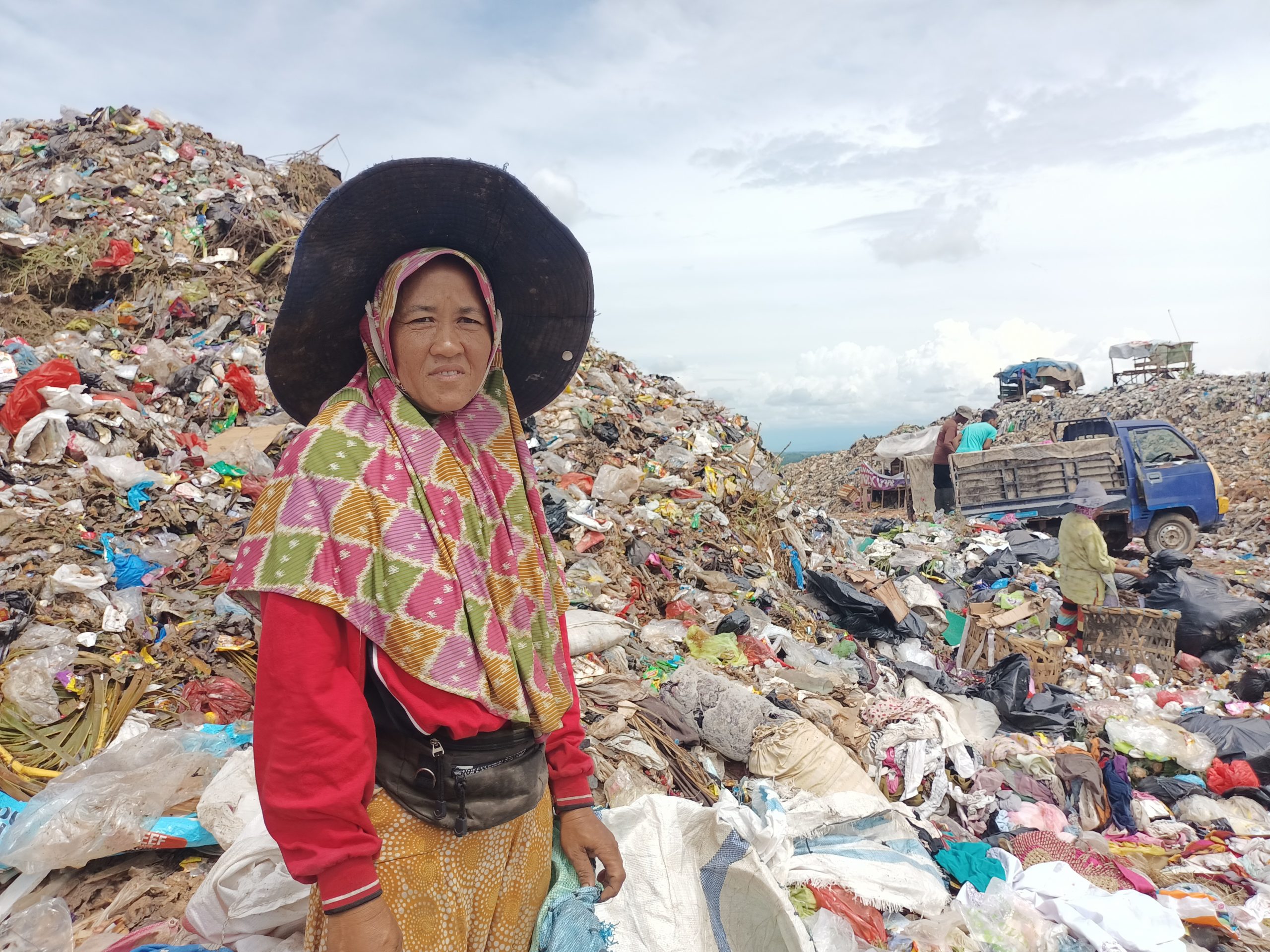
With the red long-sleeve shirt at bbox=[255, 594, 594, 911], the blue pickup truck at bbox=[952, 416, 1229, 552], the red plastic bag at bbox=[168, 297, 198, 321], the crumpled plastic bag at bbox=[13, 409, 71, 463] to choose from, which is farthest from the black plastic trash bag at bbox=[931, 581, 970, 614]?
the red plastic bag at bbox=[168, 297, 198, 321]

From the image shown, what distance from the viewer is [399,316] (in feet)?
4.08

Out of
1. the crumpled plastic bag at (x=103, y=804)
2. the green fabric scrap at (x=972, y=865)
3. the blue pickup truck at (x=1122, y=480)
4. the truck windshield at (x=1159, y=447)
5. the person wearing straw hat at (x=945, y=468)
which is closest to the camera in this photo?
the crumpled plastic bag at (x=103, y=804)

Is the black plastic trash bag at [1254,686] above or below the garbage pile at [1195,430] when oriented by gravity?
below

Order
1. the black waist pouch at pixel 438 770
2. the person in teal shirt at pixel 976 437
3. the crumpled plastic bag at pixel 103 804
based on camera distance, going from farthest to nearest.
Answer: the person in teal shirt at pixel 976 437 < the crumpled plastic bag at pixel 103 804 < the black waist pouch at pixel 438 770

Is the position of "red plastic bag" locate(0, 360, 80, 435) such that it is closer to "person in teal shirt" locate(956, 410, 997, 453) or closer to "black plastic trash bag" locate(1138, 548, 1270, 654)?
"black plastic trash bag" locate(1138, 548, 1270, 654)

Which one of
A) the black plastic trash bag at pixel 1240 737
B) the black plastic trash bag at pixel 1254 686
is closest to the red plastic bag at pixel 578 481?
the black plastic trash bag at pixel 1240 737

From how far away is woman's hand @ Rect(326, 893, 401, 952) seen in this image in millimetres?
1038

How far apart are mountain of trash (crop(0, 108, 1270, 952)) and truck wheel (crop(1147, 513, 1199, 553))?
58.1 inches

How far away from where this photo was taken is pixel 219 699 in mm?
3221

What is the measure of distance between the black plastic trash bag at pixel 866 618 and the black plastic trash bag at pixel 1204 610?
7.18 feet

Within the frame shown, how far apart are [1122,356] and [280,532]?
28278 mm

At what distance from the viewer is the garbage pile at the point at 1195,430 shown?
1130 cm

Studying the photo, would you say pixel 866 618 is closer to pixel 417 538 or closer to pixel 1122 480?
pixel 417 538

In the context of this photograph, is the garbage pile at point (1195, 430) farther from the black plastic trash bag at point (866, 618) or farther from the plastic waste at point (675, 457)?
the plastic waste at point (675, 457)
